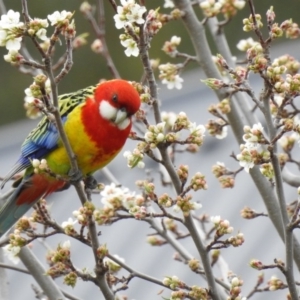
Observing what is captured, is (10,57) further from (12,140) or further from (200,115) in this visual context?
(12,140)

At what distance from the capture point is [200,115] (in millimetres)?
8953

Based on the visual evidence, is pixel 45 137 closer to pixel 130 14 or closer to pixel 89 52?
pixel 130 14

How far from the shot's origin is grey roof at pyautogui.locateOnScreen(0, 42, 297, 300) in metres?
6.95

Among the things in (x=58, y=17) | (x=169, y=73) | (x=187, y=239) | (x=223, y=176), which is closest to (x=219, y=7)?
(x=169, y=73)

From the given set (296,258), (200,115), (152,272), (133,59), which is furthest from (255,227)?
(133,59)

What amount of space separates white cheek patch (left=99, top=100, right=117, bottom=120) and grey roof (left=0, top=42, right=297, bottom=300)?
9.78 feet

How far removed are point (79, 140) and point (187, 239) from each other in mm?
3908

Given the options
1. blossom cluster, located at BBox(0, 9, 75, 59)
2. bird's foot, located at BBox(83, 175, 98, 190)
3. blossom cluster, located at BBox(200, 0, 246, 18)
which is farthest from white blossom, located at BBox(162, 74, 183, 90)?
blossom cluster, located at BBox(0, 9, 75, 59)

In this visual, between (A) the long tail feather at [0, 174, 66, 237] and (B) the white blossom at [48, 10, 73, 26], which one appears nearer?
(B) the white blossom at [48, 10, 73, 26]

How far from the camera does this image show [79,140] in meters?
3.44

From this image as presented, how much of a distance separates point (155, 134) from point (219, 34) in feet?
4.42

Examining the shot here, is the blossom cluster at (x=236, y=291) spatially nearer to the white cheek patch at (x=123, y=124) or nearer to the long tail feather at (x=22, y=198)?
the white cheek patch at (x=123, y=124)

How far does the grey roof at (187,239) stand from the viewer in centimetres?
695

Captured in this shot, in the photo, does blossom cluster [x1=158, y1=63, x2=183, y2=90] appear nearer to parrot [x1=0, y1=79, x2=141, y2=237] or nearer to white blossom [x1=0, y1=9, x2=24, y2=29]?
parrot [x1=0, y1=79, x2=141, y2=237]
